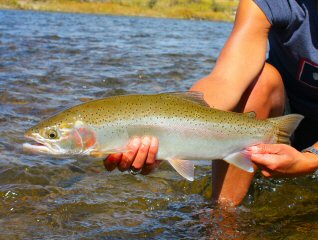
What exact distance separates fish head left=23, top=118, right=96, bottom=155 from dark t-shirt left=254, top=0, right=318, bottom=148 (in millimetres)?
1167

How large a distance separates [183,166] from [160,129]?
206 millimetres

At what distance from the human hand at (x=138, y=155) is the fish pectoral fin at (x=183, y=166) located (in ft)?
0.30

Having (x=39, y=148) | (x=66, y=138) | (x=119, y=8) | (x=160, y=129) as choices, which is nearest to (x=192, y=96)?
(x=160, y=129)

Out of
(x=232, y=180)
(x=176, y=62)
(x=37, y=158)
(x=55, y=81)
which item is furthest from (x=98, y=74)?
(x=232, y=180)

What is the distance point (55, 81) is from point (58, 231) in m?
4.09

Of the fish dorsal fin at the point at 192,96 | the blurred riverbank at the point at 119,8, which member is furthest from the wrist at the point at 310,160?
the blurred riverbank at the point at 119,8

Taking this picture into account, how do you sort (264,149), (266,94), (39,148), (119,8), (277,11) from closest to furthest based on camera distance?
(39,148) → (264,149) → (277,11) → (266,94) → (119,8)

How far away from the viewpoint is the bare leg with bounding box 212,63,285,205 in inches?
104

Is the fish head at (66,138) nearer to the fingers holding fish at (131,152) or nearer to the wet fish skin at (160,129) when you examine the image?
the wet fish skin at (160,129)

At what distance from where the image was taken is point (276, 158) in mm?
2238

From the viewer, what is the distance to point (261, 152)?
7.38 ft

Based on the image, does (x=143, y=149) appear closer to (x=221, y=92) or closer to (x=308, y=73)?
(x=221, y=92)

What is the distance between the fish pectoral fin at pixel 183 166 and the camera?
7.02 ft

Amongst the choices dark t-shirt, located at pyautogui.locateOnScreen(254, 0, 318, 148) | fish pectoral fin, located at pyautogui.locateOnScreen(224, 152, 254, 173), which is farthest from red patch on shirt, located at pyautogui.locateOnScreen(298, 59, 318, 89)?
fish pectoral fin, located at pyautogui.locateOnScreen(224, 152, 254, 173)
